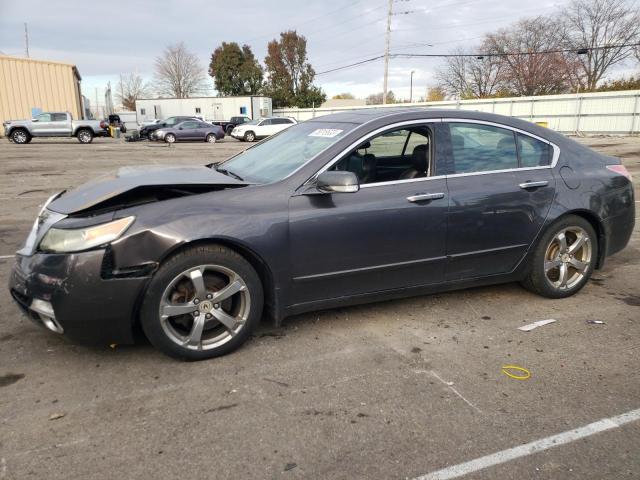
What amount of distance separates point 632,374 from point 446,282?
52.4 inches

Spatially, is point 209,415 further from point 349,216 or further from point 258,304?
point 349,216

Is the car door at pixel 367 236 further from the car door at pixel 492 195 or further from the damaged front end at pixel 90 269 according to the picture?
the damaged front end at pixel 90 269

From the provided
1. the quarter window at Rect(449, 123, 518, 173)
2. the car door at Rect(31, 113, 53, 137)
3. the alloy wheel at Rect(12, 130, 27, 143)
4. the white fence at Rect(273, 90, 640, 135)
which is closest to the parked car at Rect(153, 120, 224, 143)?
the car door at Rect(31, 113, 53, 137)

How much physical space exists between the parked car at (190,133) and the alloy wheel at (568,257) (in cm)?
2954

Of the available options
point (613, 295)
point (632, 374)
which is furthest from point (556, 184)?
point (632, 374)

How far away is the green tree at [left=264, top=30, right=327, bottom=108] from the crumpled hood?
65626 mm

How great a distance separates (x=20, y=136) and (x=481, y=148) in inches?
1167

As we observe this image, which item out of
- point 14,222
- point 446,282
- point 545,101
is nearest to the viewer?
point 446,282

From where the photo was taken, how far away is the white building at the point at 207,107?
4706 centimetres

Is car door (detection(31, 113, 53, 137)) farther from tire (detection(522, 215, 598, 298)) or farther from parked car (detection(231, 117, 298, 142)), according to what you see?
tire (detection(522, 215, 598, 298))

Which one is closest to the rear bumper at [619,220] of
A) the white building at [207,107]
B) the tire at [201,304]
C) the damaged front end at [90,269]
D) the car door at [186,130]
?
the tire at [201,304]

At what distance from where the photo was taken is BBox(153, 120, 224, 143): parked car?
31.6m

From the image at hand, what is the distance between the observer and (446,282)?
12.8 ft

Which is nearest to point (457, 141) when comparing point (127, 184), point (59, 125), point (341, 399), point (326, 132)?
point (326, 132)
